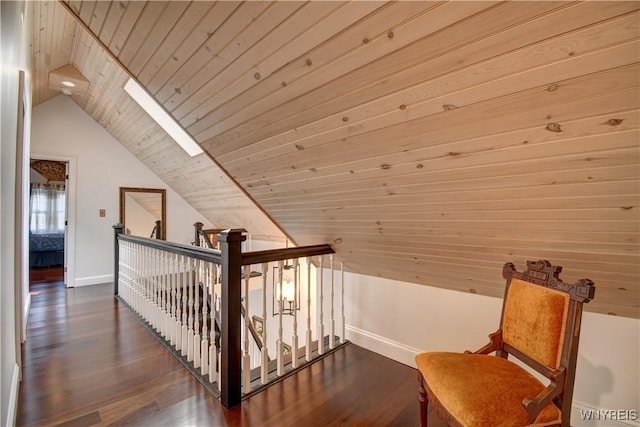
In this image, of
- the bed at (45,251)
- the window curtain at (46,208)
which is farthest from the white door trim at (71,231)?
the window curtain at (46,208)

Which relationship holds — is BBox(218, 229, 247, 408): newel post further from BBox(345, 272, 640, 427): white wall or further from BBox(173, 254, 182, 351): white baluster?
BBox(345, 272, 640, 427): white wall

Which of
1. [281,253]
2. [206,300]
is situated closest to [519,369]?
[281,253]

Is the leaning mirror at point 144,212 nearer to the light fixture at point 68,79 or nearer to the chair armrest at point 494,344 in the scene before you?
the light fixture at point 68,79

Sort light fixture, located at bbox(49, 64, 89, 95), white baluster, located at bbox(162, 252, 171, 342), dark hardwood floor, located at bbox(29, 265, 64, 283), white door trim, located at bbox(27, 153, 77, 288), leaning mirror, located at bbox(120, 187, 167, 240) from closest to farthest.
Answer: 1. white baluster, located at bbox(162, 252, 171, 342)
2. light fixture, located at bbox(49, 64, 89, 95)
3. white door trim, located at bbox(27, 153, 77, 288)
4. leaning mirror, located at bbox(120, 187, 167, 240)
5. dark hardwood floor, located at bbox(29, 265, 64, 283)

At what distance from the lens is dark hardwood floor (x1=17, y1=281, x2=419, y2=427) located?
5.64 ft

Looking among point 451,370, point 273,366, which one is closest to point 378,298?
point 273,366

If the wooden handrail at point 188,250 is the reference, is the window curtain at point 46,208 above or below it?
above

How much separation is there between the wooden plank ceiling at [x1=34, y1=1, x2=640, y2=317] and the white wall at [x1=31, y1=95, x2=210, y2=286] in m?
2.49

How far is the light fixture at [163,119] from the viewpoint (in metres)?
3.33

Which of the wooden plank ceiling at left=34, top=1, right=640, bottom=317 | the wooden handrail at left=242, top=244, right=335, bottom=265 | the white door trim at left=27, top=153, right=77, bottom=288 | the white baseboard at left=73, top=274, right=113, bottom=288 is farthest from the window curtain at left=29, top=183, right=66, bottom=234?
the wooden handrail at left=242, top=244, right=335, bottom=265

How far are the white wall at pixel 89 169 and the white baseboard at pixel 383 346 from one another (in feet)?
14.0

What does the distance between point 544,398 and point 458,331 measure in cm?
122

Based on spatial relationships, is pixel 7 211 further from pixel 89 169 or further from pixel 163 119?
pixel 89 169

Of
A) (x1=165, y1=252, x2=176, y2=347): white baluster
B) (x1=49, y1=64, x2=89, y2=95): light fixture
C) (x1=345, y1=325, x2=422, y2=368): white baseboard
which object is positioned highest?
(x1=49, y1=64, x2=89, y2=95): light fixture
